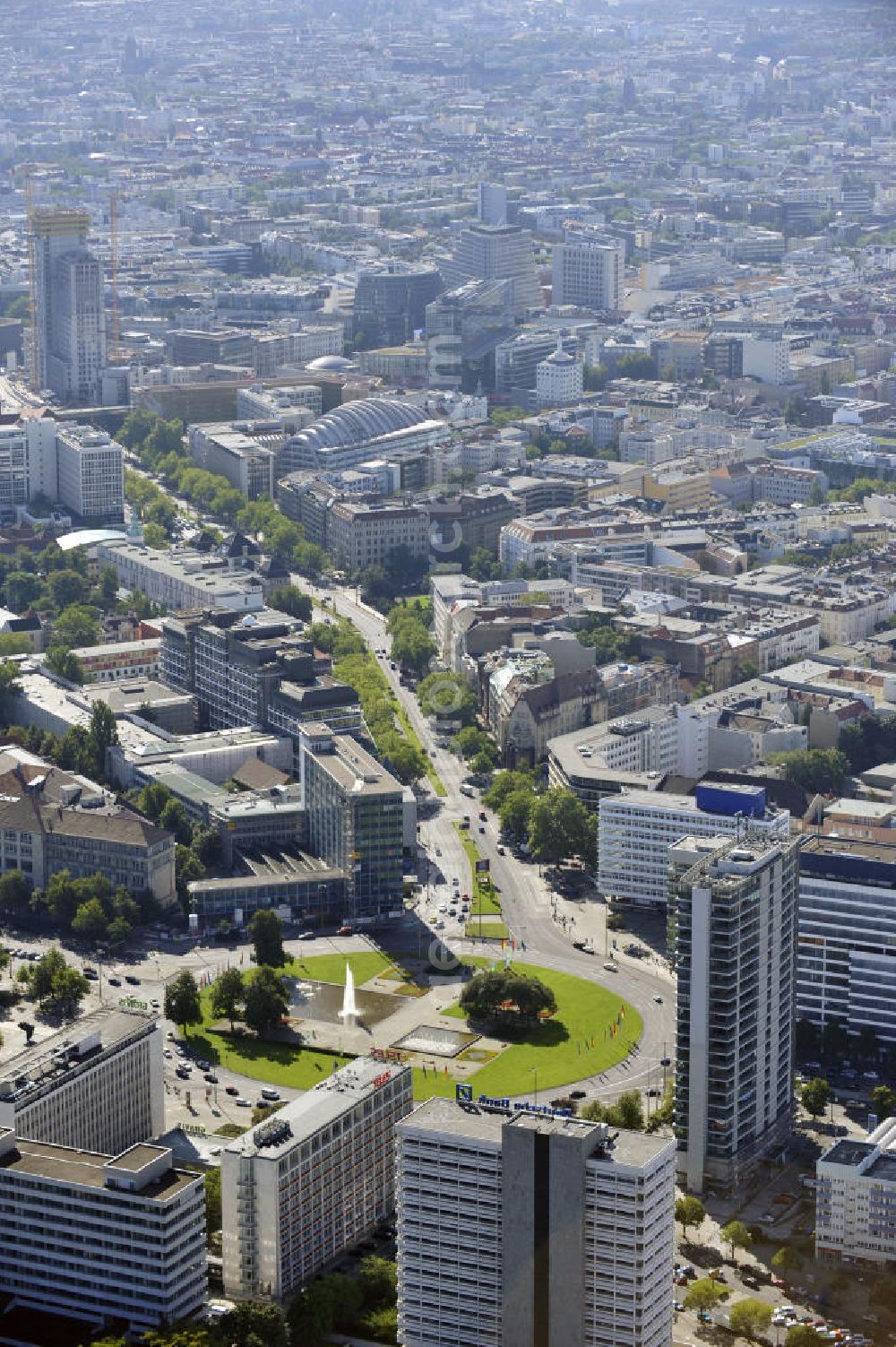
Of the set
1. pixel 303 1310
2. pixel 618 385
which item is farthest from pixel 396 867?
pixel 618 385

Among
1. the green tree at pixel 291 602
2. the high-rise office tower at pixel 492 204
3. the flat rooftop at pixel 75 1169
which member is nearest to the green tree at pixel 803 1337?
the flat rooftop at pixel 75 1169

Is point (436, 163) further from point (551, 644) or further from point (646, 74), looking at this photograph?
point (551, 644)

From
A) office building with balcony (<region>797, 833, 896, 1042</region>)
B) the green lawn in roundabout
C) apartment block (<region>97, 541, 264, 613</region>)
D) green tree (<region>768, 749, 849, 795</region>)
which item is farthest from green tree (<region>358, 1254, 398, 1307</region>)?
apartment block (<region>97, 541, 264, 613</region>)

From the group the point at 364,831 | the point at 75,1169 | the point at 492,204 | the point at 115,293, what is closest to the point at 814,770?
the point at 364,831

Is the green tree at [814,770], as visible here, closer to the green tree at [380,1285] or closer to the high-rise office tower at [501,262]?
the green tree at [380,1285]

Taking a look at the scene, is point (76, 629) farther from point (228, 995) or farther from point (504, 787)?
point (228, 995)

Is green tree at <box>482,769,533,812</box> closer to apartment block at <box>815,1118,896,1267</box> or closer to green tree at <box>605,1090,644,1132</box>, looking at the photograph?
green tree at <box>605,1090,644,1132</box>
